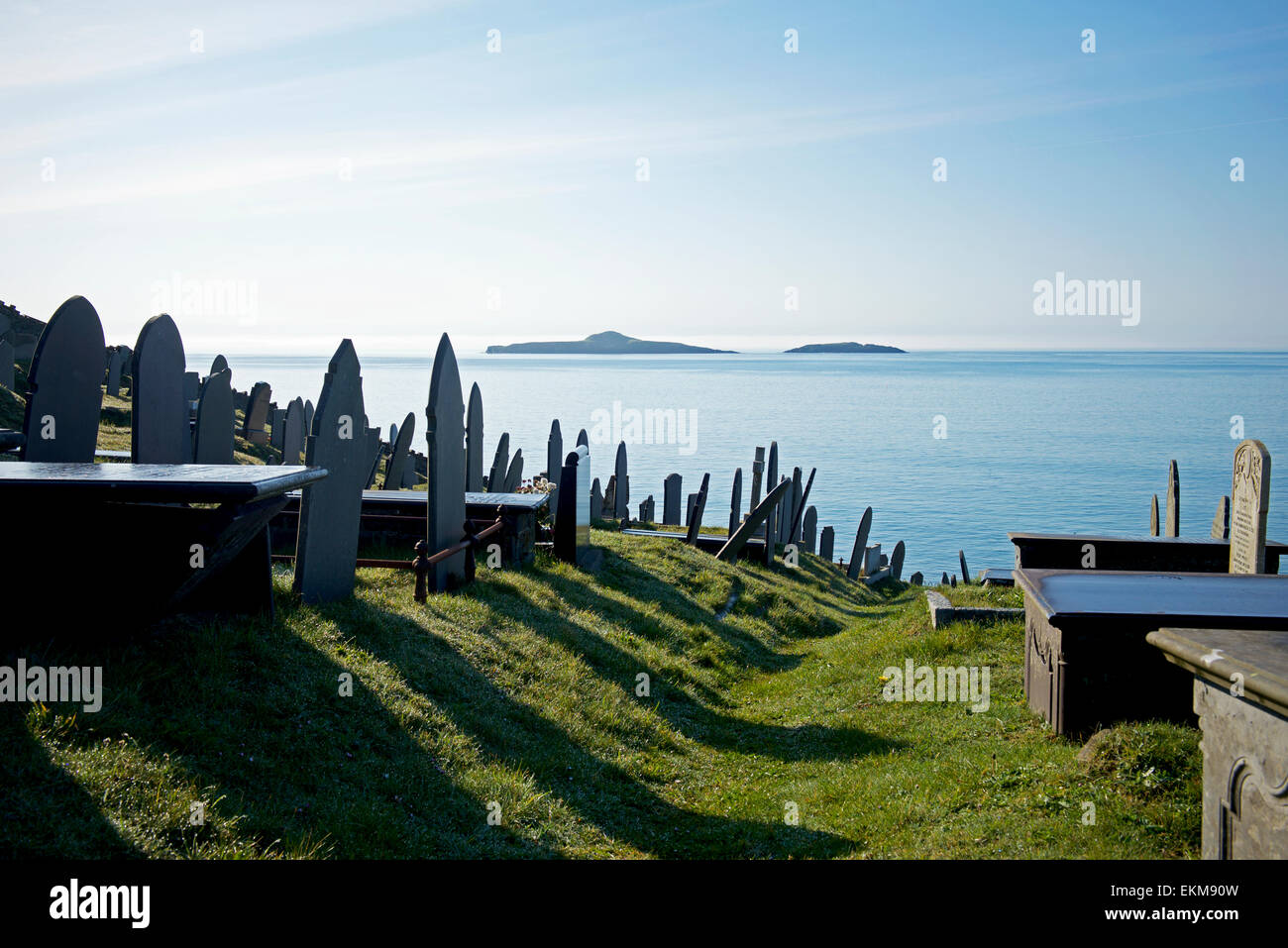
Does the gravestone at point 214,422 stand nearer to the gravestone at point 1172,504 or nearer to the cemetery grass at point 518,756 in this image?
the cemetery grass at point 518,756

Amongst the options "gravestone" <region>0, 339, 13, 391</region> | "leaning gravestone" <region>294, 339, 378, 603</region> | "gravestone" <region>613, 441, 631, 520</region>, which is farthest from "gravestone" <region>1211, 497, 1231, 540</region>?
"gravestone" <region>0, 339, 13, 391</region>

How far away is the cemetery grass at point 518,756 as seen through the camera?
14.3 feet

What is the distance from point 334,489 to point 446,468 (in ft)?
6.00

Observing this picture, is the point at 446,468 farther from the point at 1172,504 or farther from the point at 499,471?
the point at 1172,504

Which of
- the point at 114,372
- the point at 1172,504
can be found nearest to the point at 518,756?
the point at 1172,504

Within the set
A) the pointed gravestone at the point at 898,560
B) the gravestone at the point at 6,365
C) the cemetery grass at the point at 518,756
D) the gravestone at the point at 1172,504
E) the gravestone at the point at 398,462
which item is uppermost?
the gravestone at the point at 6,365

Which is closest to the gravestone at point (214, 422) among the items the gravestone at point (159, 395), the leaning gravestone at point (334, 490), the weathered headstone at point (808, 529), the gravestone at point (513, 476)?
the gravestone at point (159, 395)

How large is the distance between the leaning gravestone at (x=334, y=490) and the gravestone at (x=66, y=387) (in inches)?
70.8

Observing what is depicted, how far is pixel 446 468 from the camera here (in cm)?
978

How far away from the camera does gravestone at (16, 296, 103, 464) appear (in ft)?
23.7

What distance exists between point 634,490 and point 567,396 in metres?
66.7
